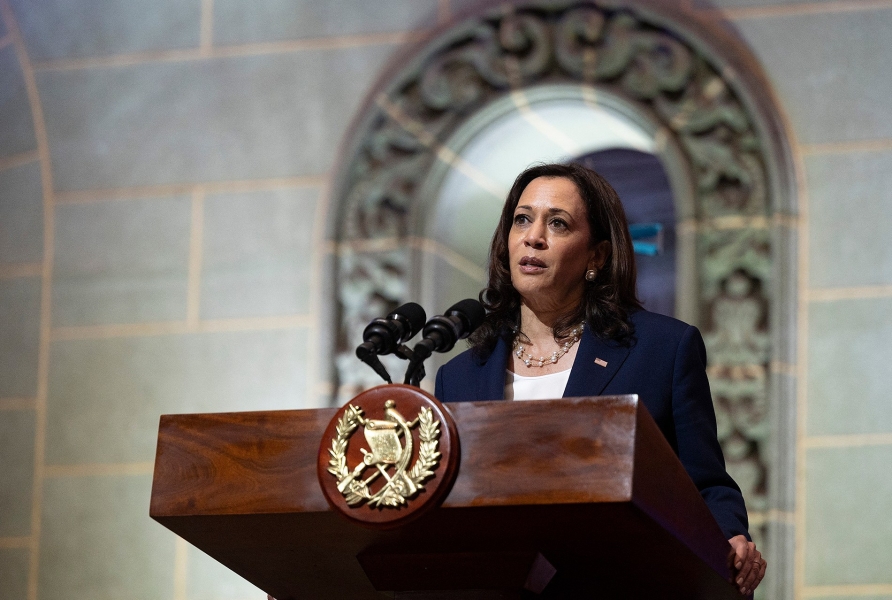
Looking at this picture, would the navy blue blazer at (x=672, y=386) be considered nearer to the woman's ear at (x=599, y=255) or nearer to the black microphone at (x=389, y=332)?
the woman's ear at (x=599, y=255)

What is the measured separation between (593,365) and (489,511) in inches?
27.9

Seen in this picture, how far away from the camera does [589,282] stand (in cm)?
262

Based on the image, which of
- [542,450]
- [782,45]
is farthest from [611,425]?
[782,45]

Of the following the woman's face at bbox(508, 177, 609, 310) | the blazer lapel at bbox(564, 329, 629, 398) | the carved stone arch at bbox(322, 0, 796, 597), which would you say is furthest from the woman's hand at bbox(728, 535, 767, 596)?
the carved stone arch at bbox(322, 0, 796, 597)

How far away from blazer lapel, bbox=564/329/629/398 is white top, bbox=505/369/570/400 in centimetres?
6

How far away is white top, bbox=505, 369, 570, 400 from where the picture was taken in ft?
8.04

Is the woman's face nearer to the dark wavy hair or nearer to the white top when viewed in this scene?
the dark wavy hair

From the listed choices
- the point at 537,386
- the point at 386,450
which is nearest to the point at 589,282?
the point at 537,386

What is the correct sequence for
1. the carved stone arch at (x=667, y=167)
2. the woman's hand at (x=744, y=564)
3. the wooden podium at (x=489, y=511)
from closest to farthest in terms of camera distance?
the wooden podium at (x=489, y=511), the woman's hand at (x=744, y=564), the carved stone arch at (x=667, y=167)

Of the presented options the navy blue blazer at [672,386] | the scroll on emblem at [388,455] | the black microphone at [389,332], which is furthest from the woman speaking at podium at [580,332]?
the scroll on emblem at [388,455]

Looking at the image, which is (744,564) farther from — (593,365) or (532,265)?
(532,265)

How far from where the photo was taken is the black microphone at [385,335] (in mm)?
1969

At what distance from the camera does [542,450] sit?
5.54 feet

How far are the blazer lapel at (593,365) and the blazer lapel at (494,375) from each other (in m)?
0.16
